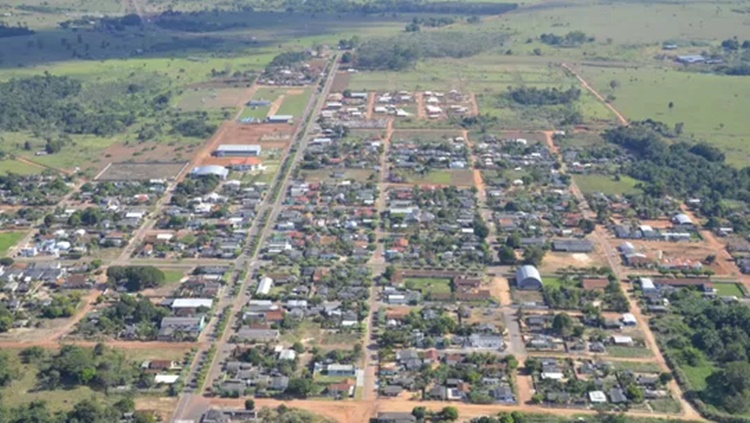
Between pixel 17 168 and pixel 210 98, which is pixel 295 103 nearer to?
pixel 210 98

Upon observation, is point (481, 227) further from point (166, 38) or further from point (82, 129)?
point (166, 38)

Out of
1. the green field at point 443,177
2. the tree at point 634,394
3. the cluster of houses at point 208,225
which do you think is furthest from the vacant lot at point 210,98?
the tree at point 634,394

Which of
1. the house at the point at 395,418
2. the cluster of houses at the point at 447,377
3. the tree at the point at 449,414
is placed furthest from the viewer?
the cluster of houses at the point at 447,377

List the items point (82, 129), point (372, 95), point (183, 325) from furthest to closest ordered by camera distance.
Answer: point (372, 95), point (82, 129), point (183, 325)

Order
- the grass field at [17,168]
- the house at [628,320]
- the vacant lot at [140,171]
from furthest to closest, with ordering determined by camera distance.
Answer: the grass field at [17,168] < the vacant lot at [140,171] < the house at [628,320]

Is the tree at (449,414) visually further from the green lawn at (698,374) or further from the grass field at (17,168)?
the grass field at (17,168)

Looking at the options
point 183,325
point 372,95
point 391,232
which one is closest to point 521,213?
point 391,232
